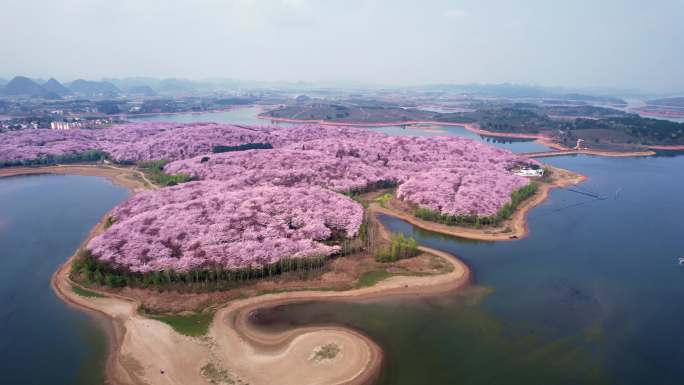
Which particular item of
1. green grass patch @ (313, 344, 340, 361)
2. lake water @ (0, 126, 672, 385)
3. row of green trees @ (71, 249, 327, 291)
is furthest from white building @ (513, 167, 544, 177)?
green grass patch @ (313, 344, 340, 361)

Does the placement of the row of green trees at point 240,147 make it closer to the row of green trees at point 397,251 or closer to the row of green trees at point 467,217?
the row of green trees at point 467,217

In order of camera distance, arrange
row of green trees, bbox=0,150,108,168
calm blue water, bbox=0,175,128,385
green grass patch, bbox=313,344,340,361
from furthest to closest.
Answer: row of green trees, bbox=0,150,108,168 < green grass patch, bbox=313,344,340,361 < calm blue water, bbox=0,175,128,385

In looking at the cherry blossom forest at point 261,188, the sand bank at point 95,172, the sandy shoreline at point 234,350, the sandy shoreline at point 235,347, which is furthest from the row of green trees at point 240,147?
the sandy shoreline at point 234,350

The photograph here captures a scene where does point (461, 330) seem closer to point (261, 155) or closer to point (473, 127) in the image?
point (261, 155)

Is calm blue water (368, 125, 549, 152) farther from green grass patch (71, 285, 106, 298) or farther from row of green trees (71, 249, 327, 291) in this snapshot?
green grass patch (71, 285, 106, 298)

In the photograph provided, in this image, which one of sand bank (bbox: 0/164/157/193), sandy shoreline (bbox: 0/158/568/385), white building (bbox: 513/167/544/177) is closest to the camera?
sandy shoreline (bbox: 0/158/568/385)

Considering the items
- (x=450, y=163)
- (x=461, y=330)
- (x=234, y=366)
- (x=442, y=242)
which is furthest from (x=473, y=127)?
(x=234, y=366)

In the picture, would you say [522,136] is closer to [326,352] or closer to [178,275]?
[326,352]
